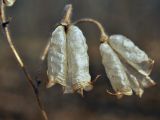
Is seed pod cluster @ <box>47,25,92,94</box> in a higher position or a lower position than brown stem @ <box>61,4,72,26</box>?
lower

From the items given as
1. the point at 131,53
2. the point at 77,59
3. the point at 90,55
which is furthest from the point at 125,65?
the point at 90,55

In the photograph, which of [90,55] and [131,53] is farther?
[90,55]

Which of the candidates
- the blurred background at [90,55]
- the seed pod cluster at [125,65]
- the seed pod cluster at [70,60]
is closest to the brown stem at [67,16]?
the seed pod cluster at [70,60]

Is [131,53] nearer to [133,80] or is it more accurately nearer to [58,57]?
[133,80]

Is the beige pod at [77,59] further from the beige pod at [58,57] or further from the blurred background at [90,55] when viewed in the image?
the blurred background at [90,55]

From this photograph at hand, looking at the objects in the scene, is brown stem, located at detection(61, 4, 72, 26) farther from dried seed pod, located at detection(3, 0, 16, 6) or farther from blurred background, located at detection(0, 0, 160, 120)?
blurred background, located at detection(0, 0, 160, 120)

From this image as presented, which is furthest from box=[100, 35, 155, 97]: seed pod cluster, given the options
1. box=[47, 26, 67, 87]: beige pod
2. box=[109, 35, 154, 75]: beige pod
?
box=[47, 26, 67, 87]: beige pod

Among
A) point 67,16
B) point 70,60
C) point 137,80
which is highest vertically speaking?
point 67,16
